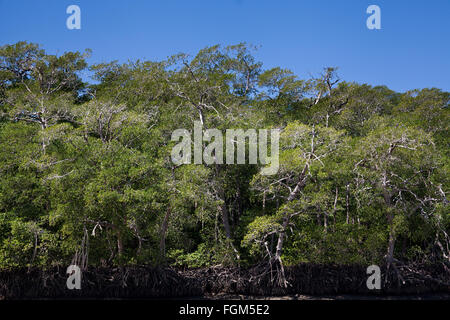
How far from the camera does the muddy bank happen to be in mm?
15273

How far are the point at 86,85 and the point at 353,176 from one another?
71.8 feet

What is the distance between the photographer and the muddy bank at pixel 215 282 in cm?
1527

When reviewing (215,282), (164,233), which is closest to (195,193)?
(164,233)

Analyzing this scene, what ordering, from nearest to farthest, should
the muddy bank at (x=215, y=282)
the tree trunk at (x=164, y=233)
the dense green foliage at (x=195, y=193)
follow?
the dense green foliage at (x=195, y=193) → the muddy bank at (x=215, y=282) → the tree trunk at (x=164, y=233)

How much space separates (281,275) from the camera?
15992 millimetres

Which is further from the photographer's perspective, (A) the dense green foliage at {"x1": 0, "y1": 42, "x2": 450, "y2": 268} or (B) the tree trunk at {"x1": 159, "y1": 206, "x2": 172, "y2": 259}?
(B) the tree trunk at {"x1": 159, "y1": 206, "x2": 172, "y2": 259}

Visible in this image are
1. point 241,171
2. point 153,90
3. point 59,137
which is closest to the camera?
point 59,137

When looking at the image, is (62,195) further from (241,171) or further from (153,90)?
(153,90)

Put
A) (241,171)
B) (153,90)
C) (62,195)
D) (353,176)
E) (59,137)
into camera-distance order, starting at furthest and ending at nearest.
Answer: (153,90) < (241,171) < (353,176) < (59,137) < (62,195)

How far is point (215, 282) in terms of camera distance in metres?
16.5
